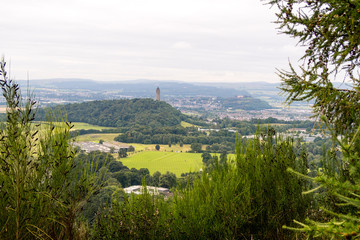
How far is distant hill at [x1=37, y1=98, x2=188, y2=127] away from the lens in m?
54.2

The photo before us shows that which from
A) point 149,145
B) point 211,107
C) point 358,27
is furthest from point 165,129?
point 358,27

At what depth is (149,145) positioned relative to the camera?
46531 mm

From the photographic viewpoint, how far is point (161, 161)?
1363 inches

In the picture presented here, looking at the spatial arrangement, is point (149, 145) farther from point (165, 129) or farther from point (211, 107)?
point (211, 107)

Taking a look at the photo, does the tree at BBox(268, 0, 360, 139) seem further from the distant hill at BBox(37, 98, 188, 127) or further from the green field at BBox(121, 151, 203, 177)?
the distant hill at BBox(37, 98, 188, 127)

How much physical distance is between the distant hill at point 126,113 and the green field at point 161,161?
16090 millimetres

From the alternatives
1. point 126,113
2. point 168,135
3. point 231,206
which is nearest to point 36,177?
point 231,206

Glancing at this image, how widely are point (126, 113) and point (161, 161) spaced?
2425cm

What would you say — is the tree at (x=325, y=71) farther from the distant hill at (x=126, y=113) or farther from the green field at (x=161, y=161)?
the distant hill at (x=126, y=113)

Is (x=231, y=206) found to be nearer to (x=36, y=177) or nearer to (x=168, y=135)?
(x=36, y=177)

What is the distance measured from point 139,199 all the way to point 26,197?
1185 millimetres

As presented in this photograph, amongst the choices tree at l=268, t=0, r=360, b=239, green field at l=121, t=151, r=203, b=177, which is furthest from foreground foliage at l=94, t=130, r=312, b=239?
green field at l=121, t=151, r=203, b=177

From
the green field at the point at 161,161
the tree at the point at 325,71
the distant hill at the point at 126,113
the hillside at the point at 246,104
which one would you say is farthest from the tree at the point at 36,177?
the hillside at the point at 246,104

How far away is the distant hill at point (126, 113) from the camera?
54247mm
